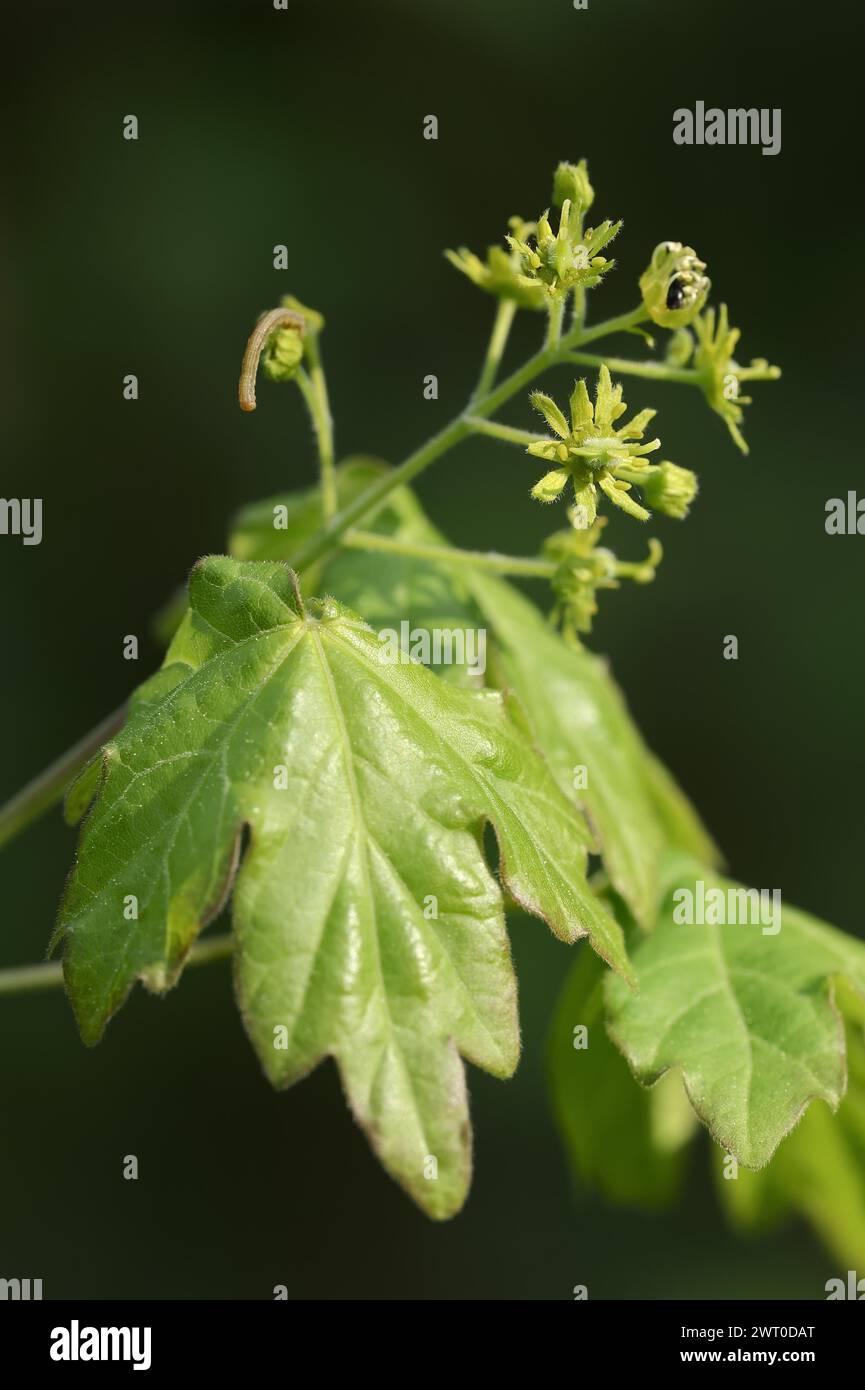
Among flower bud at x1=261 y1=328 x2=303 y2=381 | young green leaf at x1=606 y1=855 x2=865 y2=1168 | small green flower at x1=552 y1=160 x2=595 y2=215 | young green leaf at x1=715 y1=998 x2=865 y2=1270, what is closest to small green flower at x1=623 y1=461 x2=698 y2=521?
small green flower at x1=552 y1=160 x2=595 y2=215

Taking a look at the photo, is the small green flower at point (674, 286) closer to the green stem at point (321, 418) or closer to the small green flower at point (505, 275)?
the small green flower at point (505, 275)

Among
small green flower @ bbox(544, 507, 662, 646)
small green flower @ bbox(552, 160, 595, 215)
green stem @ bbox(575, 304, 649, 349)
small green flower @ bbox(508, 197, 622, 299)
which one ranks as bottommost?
small green flower @ bbox(544, 507, 662, 646)

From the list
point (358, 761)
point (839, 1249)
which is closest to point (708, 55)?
point (839, 1249)

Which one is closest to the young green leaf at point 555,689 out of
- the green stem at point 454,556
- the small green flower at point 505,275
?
the green stem at point 454,556

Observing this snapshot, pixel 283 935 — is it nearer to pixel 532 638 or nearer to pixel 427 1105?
pixel 427 1105

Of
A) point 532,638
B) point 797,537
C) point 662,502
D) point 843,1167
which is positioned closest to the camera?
point 662,502

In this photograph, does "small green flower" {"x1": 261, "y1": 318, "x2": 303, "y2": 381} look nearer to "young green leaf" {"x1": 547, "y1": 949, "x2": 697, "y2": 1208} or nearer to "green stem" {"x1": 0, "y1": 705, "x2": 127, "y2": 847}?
"green stem" {"x1": 0, "y1": 705, "x2": 127, "y2": 847}

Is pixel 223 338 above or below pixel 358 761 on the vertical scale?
above
